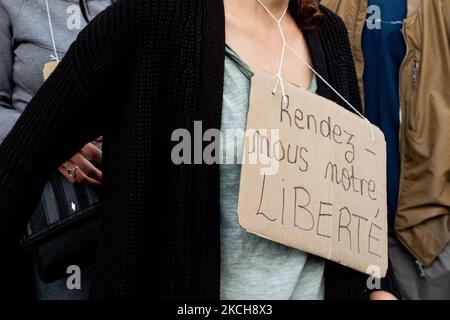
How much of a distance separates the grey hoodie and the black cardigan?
1.58 ft

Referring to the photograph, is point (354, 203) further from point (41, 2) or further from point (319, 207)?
point (41, 2)

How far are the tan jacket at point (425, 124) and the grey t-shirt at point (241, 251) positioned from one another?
0.94 m

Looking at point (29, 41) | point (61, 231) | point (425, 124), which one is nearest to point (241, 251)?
point (61, 231)

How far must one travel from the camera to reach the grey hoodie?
4.28 ft

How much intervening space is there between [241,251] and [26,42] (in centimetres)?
76

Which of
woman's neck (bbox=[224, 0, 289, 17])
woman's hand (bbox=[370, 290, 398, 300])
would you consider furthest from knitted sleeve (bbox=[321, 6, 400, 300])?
woman's neck (bbox=[224, 0, 289, 17])

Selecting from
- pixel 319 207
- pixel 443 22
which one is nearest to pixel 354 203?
pixel 319 207

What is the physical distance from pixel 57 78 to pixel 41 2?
583mm

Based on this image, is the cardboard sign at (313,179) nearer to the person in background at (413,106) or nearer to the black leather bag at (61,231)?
the black leather bag at (61,231)

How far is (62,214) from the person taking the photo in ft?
3.70

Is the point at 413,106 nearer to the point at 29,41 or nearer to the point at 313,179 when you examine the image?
the point at 313,179

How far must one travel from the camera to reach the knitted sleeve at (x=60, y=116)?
0.82 metres

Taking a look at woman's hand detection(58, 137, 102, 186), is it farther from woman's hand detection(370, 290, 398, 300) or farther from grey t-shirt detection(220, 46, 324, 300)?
woman's hand detection(370, 290, 398, 300)

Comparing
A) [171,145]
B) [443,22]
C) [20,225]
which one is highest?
[443,22]
